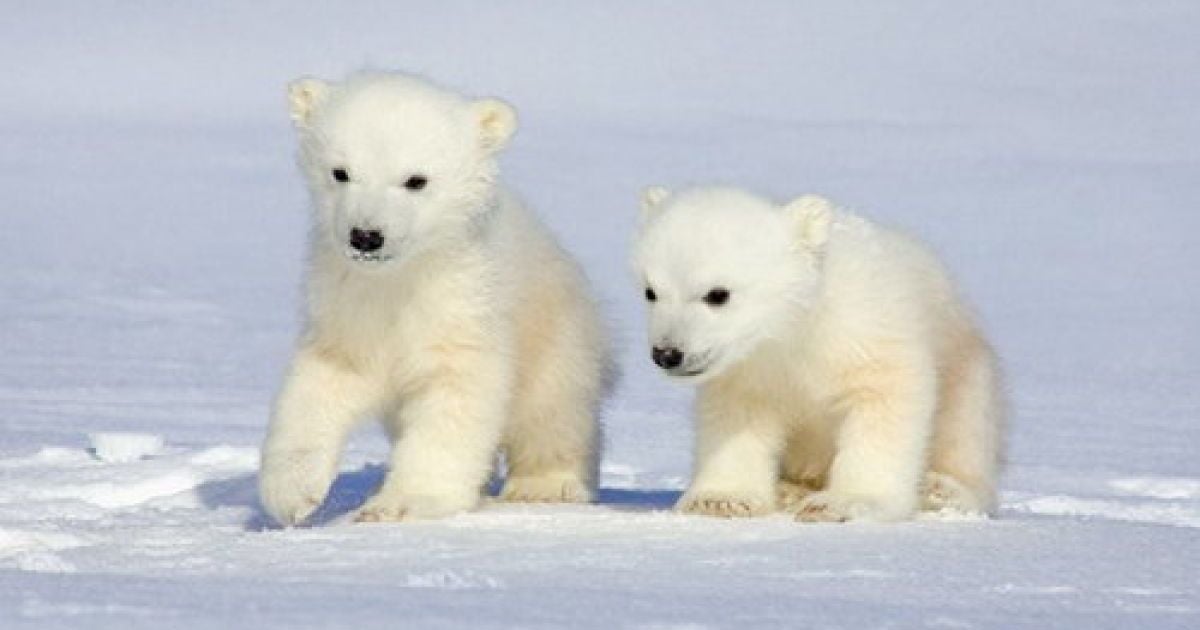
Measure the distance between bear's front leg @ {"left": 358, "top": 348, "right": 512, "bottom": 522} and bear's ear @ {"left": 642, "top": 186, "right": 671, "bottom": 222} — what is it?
0.65m

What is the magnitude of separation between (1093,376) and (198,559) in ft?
47.1

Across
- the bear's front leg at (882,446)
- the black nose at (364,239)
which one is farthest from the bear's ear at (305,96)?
the bear's front leg at (882,446)

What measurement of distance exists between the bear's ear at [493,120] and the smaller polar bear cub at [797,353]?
1.77 feet

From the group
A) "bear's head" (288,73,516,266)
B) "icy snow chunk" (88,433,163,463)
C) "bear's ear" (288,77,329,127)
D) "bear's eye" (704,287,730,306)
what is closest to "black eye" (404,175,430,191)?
"bear's head" (288,73,516,266)

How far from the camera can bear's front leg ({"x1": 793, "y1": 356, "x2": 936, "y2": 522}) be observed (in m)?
6.83

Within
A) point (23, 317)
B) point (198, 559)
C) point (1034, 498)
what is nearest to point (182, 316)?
point (23, 317)

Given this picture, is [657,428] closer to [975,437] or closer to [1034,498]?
[1034,498]

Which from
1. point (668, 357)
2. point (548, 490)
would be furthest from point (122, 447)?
point (668, 357)

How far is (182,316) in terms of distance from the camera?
22.0 m

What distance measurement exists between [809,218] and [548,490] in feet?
5.06

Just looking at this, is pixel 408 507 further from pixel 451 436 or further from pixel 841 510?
pixel 841 510

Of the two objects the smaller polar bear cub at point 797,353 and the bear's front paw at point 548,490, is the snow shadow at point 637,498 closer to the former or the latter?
the bear's front paw at point 548,490

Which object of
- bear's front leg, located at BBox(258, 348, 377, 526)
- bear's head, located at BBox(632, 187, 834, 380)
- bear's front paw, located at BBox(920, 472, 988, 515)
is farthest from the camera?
bear's front paw, located at BBox(920, 472, 988, 515)

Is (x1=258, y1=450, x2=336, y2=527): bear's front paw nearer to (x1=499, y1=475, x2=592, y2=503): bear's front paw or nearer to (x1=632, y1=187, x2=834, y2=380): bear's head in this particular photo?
(x1=499, y1=475, x2=592, y2=503): bear's front paw
